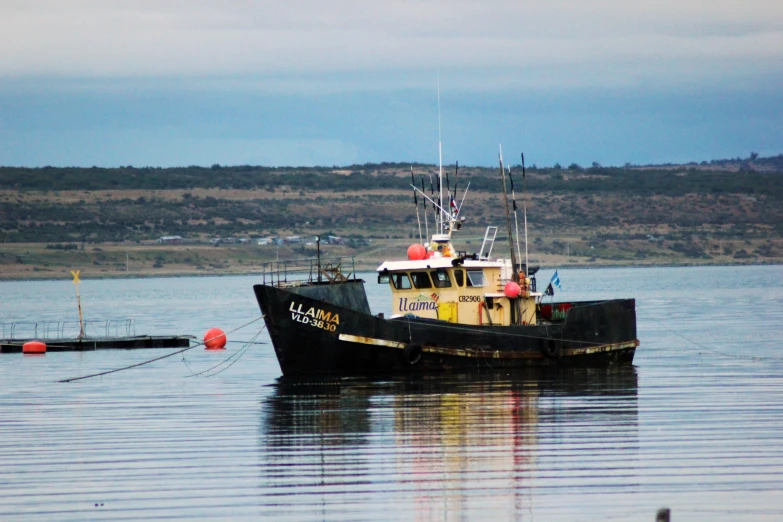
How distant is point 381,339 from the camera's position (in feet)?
113

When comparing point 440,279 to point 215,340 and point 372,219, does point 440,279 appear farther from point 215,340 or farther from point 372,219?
point 372,219

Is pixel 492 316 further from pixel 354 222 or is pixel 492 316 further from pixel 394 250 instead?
pixel 354 222

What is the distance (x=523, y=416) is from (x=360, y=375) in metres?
8.11

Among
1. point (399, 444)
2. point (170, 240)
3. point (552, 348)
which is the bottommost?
point (399, 444)

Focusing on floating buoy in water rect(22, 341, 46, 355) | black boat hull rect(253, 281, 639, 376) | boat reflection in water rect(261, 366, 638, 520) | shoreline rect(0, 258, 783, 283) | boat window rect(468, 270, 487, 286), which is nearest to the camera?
boat reflection in water rect(261, 366, 638, 520)

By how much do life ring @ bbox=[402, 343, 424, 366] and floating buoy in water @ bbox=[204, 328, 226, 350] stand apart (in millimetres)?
17013

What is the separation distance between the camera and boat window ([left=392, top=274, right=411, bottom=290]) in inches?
1423

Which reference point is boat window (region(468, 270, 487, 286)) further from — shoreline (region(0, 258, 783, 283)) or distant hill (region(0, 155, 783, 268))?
distant hill (region(0, 155, 783, 268))

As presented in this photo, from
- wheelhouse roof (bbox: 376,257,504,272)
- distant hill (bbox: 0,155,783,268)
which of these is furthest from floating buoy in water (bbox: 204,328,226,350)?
distant hill (bbox: 0,155,783,268)

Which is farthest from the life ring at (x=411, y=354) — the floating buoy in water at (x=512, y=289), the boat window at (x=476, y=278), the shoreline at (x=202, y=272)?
the shoreline at (x=202, y=272)

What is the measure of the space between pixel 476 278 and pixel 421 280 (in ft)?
4.80

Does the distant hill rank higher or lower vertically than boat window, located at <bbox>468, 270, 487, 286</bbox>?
higher

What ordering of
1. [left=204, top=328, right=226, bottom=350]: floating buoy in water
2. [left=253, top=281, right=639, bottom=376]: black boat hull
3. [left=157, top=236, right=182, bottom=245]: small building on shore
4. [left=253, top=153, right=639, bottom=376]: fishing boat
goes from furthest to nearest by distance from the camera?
[left=157, top=236, right=182, bottom=245]: small building on shore < [left=204, top=328, right=226, bottom=350]: floating buoy in water < [left=253, top=153, right=639, bottom=376]: fishing boat < [left=253, top=281, right=639, bottom=376]: black boat hull

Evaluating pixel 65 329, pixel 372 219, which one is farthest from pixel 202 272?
pixel 65 329
